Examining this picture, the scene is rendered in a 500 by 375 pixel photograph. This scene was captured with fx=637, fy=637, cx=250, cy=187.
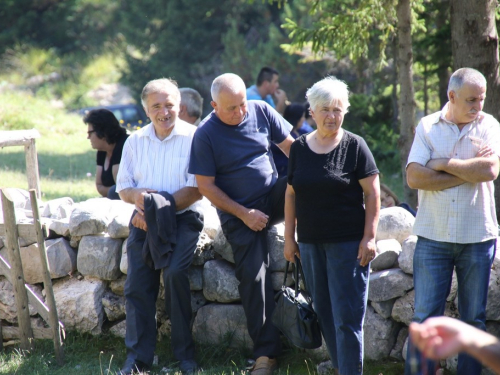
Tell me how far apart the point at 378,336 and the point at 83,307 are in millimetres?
2285

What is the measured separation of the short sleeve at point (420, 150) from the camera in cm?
368

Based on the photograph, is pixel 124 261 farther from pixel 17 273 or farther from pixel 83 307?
pixel 17 273

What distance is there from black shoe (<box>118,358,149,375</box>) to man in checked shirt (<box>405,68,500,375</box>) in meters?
1.80

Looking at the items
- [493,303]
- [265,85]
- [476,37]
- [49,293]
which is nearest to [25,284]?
[49,293]

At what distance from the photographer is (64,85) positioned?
1122 inches

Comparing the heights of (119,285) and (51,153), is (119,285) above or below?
below

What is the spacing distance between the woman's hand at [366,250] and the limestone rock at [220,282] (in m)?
1.30

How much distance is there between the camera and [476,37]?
5.28 meters

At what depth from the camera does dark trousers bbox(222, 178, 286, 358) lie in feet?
14.4

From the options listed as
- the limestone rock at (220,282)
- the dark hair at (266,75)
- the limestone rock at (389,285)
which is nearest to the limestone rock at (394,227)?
the limestone rock at (389,285)

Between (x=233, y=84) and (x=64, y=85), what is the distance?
2581 cm

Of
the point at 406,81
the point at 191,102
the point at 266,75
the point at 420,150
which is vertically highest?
the point at 266,75

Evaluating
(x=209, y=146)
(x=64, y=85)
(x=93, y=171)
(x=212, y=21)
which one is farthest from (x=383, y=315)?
(x=64, y=85)

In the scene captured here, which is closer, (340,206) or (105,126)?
(340,206)
